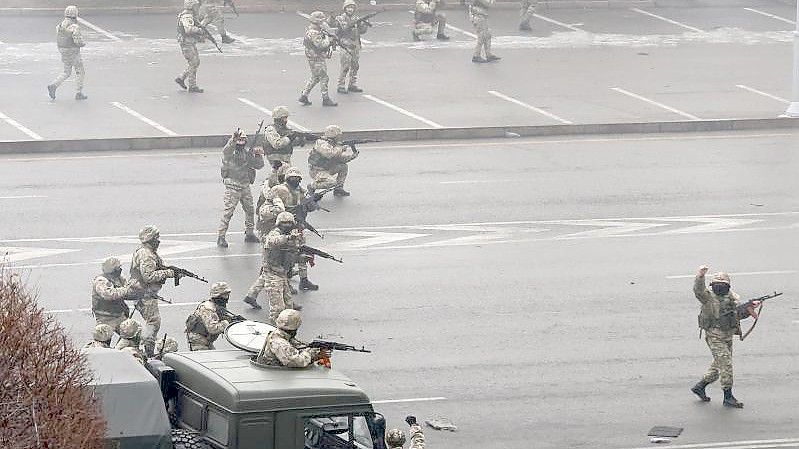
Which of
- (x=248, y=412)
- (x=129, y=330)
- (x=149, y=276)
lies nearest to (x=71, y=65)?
(x=149, y=276)

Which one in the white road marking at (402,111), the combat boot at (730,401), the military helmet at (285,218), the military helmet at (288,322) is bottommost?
the white road marking at (402,111)

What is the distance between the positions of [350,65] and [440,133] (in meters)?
3.71

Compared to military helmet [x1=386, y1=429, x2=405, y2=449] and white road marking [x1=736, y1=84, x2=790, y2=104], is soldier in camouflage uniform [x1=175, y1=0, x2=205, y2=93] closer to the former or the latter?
white road marking [x1=736, y1=84, x2=790, y2=104]

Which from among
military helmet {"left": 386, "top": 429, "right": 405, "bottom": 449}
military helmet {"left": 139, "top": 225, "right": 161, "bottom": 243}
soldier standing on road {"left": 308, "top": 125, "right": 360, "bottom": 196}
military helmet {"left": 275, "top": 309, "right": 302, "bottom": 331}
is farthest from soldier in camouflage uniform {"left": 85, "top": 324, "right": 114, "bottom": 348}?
soldier standing on road {"left": 308, "top": 125, "right": 360, "bottom": 196}

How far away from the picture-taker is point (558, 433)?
1555 cm

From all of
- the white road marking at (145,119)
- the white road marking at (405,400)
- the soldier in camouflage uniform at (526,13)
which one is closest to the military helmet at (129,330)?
the white road marking at (405,400)

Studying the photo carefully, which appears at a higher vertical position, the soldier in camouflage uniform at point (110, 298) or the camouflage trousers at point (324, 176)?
the soldier in camouflage uniform at point (110, 298)

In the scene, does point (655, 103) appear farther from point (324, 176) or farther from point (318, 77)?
point (324, 176)

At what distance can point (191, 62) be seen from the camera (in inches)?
1246

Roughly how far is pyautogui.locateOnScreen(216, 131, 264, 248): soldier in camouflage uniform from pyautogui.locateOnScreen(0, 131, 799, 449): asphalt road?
48cm

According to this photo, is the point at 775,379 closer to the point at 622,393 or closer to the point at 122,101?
the point at 622,393

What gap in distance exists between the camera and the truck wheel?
11.8 metres

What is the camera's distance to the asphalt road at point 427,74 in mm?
30453

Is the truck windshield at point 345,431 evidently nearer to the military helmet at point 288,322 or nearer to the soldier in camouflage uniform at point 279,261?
the military helmet at point 288,322
